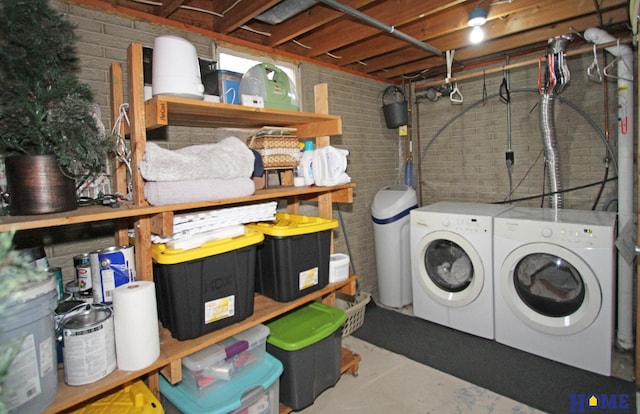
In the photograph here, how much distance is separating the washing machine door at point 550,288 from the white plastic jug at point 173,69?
7.52 feet

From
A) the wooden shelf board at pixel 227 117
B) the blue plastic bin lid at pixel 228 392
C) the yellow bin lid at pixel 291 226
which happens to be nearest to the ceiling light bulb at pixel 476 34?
the wooden shelf board at pixel 227 117

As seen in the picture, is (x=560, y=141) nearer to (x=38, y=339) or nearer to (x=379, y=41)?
(x=379, y=41)

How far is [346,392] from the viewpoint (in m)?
2.12

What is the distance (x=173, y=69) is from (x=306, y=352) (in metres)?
1.49

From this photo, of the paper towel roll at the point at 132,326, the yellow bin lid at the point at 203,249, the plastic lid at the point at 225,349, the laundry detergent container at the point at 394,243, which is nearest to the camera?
the paper towel roll at the point at 132,326

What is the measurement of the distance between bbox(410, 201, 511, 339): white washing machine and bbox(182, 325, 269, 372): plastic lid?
166cm

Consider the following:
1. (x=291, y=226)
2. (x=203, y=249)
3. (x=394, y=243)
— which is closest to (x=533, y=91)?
(x=394, y=243)

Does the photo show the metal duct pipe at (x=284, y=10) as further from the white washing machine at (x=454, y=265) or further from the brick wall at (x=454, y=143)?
the white washing machine at (x=454, y=265)

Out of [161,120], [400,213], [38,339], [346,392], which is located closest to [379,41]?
[400,213]

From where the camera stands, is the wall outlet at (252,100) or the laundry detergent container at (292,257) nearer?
the wall outlet at (252,100)

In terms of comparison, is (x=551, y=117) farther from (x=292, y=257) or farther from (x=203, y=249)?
(x=203, y=249)

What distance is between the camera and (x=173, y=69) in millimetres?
1361

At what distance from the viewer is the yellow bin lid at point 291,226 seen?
5.63 feet

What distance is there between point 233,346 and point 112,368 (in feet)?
1.63
